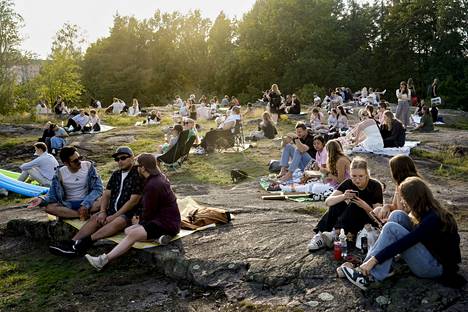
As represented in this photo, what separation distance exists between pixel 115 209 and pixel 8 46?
971 inches

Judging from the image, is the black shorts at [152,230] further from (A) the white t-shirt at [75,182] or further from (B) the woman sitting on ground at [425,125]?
(B) the woman sitting on ground at [425,125]

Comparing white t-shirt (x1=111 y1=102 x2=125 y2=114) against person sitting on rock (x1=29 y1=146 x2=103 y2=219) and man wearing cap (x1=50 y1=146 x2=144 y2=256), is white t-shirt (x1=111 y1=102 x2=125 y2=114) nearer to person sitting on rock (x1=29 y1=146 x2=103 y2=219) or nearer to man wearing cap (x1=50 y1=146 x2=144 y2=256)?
person sitting on rock (x1=29 y1=146 x2=103 y2=219)

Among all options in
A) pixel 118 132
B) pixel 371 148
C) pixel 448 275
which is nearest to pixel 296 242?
pixel 448 275

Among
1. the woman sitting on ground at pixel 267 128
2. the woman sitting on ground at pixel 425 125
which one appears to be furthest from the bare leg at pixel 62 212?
the woman sitting on ground at pixel 425 125

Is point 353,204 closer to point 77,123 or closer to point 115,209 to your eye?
point 115,209

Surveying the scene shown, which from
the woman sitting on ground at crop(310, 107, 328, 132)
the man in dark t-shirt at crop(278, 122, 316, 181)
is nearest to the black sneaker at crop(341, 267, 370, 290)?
the man in dark t-shirt at crop(278, 122, 316, 181)

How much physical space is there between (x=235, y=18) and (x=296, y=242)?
150 feet

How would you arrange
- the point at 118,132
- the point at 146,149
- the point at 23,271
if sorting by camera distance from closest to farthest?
the point at 23,271 → the point at 146,149 → the point at 118,132

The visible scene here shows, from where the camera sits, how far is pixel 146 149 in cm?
1544

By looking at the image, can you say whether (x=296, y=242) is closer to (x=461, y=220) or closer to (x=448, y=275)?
(x=448, y=275)

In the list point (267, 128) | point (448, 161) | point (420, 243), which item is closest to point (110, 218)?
point (420, 243)

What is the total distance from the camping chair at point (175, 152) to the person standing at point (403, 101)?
7.37 metres

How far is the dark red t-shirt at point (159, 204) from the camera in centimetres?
551

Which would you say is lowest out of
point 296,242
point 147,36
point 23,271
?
point 23,271
